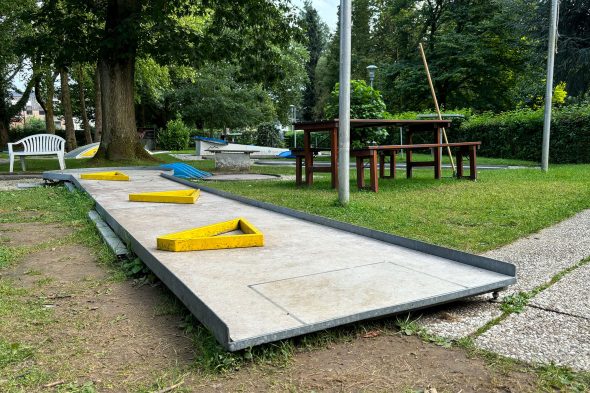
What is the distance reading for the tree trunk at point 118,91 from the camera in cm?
1338

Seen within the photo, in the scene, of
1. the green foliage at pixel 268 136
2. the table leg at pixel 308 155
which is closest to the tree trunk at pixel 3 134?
the green foliage at pixel 268 136

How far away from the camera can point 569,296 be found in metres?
2.67

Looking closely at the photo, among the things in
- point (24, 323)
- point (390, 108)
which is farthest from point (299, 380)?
point (390, 108)

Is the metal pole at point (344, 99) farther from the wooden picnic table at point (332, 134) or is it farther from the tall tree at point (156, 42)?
the tall tree at point (156, 42)

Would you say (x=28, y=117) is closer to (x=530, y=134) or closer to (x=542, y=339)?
(x=530, y=134)

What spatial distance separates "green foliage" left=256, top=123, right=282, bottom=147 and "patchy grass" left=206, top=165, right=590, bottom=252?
21.6 m

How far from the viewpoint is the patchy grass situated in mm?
4336

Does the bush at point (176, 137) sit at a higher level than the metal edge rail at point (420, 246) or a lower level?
higher

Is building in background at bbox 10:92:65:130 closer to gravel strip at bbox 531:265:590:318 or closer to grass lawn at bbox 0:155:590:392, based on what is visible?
grass lawn at bbox 0:155:590:392

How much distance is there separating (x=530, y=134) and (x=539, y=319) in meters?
17.2

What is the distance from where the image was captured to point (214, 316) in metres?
1.99

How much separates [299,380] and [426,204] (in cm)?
447

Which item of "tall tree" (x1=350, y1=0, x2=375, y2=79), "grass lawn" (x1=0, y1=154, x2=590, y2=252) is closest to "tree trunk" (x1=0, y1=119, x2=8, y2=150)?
"tall tree" (x1=350, y1=0, x2=375, y2=79)

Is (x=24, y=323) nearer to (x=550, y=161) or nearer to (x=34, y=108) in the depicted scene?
(x=550, y=161)
